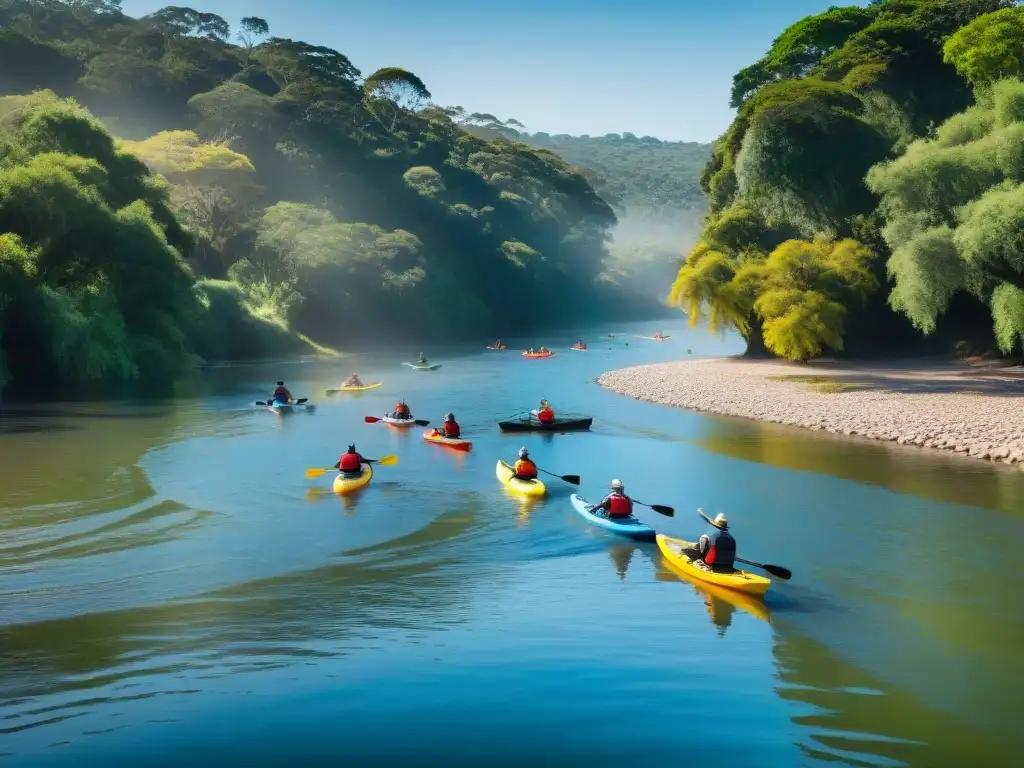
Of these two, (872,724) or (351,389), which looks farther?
(351,389)

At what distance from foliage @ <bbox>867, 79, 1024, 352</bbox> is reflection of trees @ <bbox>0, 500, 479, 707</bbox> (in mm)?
25136

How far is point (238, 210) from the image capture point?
81312 millimetres

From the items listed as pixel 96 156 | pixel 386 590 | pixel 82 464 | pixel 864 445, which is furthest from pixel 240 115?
pixel 386 590

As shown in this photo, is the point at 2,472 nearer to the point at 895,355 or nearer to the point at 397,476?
the point at 397,476

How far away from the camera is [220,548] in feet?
61.2

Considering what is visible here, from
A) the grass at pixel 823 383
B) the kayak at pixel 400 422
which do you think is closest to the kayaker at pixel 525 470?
the kayak at pixel 400 422

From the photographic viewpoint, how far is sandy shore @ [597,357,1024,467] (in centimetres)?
2967

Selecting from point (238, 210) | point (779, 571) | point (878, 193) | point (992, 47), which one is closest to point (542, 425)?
point (779, 571)

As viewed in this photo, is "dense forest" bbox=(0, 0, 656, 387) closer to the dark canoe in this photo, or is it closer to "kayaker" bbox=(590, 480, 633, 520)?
the dark canoe

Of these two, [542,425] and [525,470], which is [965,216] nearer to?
[542,425]

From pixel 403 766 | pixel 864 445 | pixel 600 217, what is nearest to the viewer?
pixel 403 766

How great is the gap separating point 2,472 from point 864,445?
83.7 ft

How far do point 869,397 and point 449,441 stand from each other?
17084 mm

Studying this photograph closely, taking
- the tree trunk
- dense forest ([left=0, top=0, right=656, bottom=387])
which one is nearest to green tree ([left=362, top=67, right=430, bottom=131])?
dense forest ([left=0, top=0, right=656, bottom=387])
